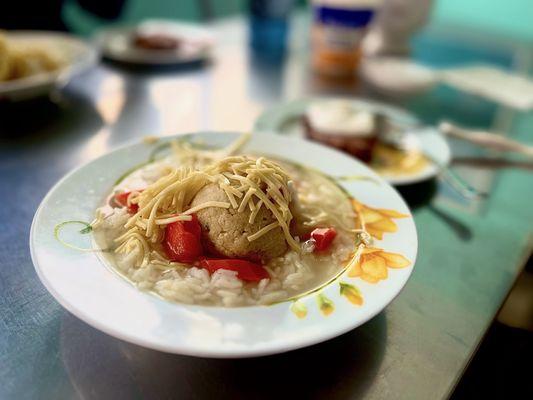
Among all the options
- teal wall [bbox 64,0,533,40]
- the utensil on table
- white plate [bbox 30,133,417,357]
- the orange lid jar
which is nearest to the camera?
white plate [bbox 30,133,417,357]

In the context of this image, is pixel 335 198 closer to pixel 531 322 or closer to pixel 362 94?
pixel 531 322

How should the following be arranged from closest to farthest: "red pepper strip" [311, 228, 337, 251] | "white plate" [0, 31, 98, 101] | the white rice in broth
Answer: the white rice in broth
"red pepper strip" [311, 228, 337, 251]
"white plate" [0, 31, 98, 101]

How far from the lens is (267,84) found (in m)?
2.19

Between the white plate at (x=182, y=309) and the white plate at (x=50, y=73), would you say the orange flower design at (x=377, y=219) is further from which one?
the white plate at (x=50, y=73)

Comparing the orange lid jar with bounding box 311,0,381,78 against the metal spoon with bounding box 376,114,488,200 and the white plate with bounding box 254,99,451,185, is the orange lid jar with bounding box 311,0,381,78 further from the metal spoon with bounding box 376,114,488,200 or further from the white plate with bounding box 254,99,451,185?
the metal spoon with bounding box 376,114,488,200

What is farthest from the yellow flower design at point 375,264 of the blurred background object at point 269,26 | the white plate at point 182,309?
the blurred background object at point 269,26

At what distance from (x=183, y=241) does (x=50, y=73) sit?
3.80ft

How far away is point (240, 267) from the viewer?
866 mm

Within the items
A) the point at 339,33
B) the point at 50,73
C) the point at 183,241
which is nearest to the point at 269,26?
the point at 339,33

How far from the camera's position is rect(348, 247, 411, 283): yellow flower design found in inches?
32.1

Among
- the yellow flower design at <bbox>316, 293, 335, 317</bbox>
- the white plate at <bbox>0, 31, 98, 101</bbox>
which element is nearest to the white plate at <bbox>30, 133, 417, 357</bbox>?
the yellow flower design at <bbox>316, 293, 335, 317</bbox>

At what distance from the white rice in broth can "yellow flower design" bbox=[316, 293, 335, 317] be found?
49 millimetres

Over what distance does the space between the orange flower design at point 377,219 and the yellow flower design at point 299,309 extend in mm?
255

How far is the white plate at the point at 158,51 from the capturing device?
7.12 feet
